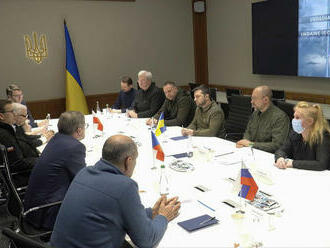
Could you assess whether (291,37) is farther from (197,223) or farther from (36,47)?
(197,223)

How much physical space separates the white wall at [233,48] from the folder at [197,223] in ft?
16.5

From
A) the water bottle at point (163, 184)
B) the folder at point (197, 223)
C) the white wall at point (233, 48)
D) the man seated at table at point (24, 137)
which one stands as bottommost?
the folder at point (197, 223)

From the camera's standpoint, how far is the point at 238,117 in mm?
4848

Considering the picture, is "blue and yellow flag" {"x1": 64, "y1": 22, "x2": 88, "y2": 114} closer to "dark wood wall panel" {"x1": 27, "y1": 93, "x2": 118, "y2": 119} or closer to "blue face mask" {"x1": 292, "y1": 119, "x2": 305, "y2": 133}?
"dark wood wall panel" {"x1": 27, "y1": 93, "x2": 118, "y2": 119}

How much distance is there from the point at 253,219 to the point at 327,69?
4627 mm

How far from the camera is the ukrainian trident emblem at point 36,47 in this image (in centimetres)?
682

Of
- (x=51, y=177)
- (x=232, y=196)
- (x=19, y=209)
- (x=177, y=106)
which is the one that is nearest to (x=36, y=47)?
(x=177, y=106)

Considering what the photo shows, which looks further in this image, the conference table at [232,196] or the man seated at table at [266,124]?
the man seated at table at [266,124]

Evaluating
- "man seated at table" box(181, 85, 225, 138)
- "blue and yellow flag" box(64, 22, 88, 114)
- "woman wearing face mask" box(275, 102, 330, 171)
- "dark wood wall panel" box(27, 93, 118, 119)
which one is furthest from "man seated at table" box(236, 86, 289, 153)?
"dark wood wall panel" box(27, 93, 118, 119)

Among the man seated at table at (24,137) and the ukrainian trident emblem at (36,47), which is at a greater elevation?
the ukrainian trident emblem at (36,47)

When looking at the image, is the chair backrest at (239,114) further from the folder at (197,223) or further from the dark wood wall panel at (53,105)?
the dark wood wall panel at (53,105)

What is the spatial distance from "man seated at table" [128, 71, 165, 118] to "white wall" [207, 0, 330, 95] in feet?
8.19

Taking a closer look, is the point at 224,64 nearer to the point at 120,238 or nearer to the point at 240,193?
the point at 240,193

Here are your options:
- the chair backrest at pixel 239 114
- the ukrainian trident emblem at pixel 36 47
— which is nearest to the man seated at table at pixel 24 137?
the chair backrest at pixel 239 114
